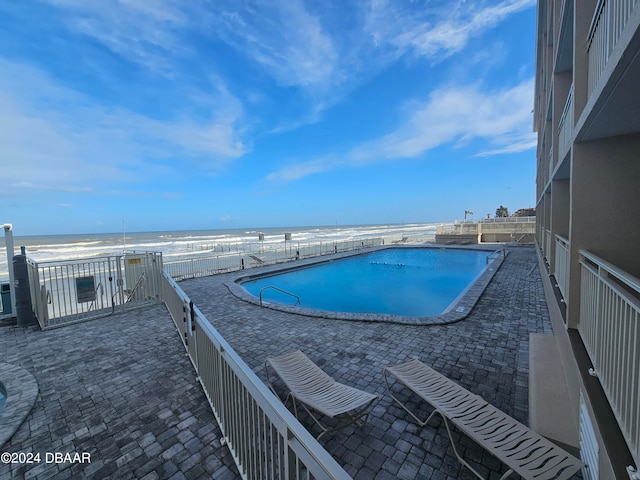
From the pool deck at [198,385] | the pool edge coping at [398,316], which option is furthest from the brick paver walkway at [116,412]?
the pool edge coping at [398,316]

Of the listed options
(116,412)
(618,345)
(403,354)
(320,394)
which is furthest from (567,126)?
(116,412)

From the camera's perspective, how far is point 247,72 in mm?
13977

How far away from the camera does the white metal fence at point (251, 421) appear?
1.04 meters

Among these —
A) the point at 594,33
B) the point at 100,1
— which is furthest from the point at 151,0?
the point at 594,33

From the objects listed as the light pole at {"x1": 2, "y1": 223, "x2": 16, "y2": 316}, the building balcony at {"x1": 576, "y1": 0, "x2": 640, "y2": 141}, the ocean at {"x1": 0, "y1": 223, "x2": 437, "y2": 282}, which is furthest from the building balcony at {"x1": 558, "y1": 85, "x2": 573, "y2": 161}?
the ocean at {"x1": 0, "y1": 223, "x2": 437, "y2": 282}

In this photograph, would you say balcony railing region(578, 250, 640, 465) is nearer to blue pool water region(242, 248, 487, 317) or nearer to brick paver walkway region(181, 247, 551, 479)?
brick paver walkway region(181, 247, 551, 479)

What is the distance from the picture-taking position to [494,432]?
7.06 feet

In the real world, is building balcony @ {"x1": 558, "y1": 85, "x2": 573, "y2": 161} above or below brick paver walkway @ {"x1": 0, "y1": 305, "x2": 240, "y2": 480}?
above

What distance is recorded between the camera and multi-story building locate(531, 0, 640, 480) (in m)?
1.49

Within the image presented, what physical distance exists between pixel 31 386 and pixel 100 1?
8277 millimetres

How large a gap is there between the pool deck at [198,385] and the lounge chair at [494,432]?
270mm

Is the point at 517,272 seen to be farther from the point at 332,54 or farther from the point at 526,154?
the point at 526,154

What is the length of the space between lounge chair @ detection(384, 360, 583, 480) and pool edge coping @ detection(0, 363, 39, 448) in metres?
3.83

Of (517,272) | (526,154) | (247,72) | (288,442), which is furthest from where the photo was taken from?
(526,154)
